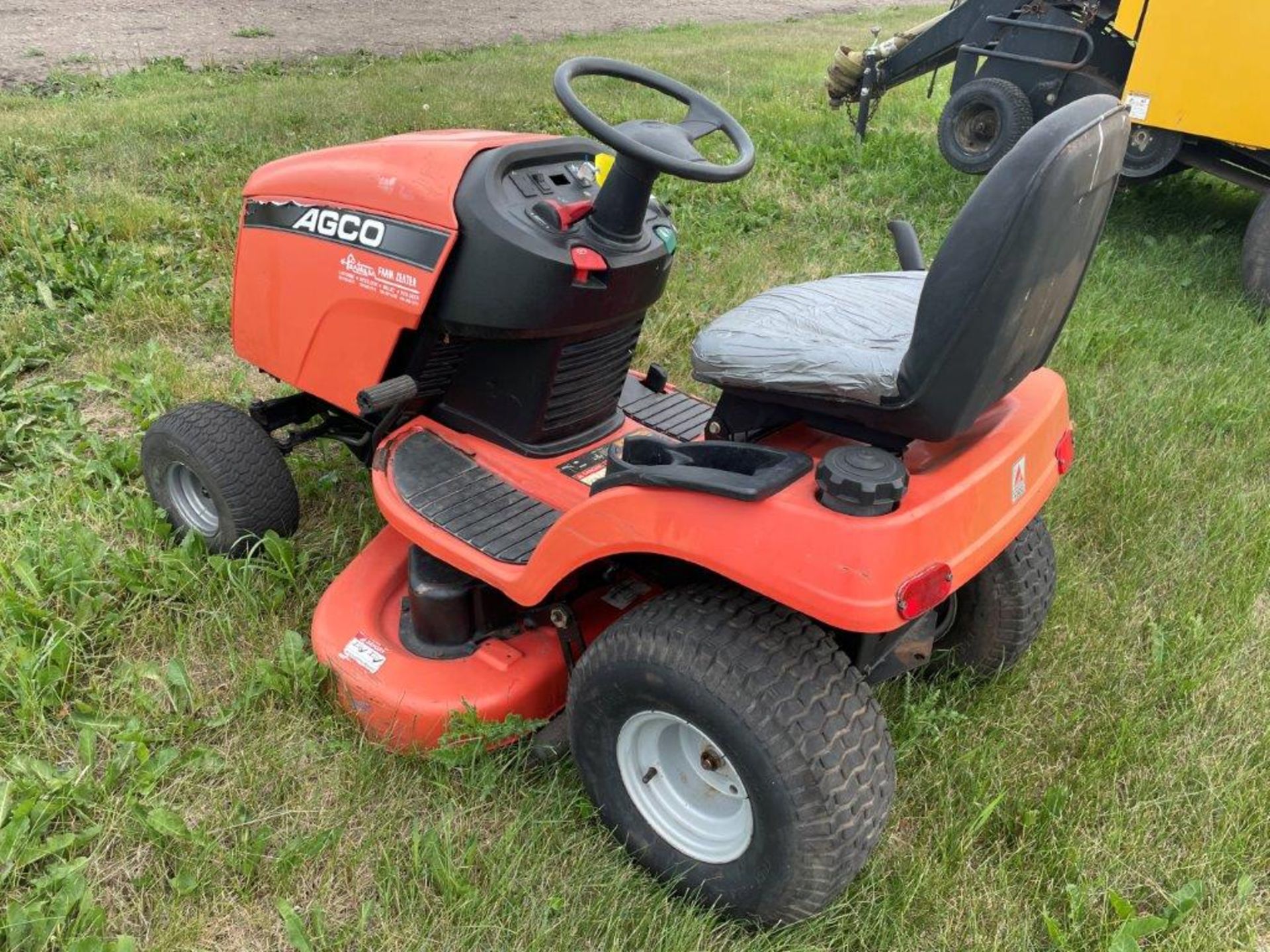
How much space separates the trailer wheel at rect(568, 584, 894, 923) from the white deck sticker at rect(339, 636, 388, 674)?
503 millimetres

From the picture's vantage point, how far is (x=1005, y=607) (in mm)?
2104

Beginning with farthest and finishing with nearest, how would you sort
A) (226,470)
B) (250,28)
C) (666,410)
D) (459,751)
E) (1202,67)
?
(250,28), (1202,67), (666,410), (226,470), (459,751)

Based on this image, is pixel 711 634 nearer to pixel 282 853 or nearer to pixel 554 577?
pixel 554 577

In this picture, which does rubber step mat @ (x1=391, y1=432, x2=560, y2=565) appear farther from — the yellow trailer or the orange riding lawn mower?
the yellow trailer

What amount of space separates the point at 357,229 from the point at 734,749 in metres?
1.40

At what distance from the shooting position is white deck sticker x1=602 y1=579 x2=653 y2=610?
2.03 metres

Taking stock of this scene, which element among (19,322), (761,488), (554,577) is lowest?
(19,322)

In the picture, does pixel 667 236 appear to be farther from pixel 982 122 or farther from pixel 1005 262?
pixel 982 122

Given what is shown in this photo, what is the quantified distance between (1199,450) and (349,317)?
2635 millimetres

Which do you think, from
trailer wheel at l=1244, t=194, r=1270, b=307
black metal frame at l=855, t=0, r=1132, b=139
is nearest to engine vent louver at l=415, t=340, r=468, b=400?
trailer wheel at l=1244, t=194, r=1270, b=307

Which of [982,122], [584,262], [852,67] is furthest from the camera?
[852,67]

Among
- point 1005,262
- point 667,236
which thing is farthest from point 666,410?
point 1005,262

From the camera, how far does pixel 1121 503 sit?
286 centimetres

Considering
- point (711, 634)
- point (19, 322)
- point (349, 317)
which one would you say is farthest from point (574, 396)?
point (19, 322)
